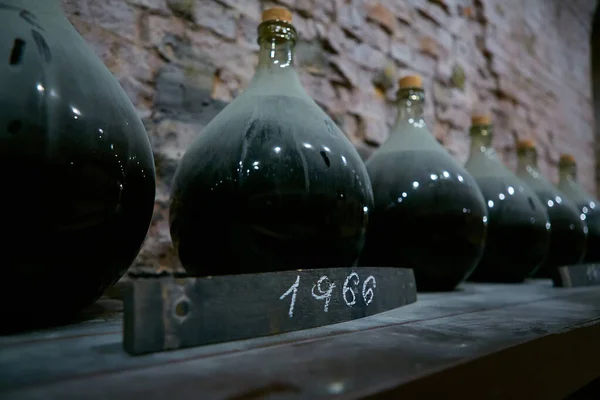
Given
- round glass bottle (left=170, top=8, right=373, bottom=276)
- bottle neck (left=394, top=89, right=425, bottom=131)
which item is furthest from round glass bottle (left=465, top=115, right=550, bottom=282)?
round glass bottle (left=170, top=8, right=373, bottom=276)

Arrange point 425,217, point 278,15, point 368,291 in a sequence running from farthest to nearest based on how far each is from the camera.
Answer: point 425,217 → point 278,15 → point 368,291

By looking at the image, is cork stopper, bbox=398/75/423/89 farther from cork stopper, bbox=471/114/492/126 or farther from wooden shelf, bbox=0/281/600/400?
wooden shelf, bbox=0/281/600/400

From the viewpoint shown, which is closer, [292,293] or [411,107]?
[292,293]

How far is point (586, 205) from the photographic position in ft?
5.12

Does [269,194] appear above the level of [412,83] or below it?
below

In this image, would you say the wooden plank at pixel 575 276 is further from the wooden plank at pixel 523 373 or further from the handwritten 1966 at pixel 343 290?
the handwritten 1966 at pixel 343 290

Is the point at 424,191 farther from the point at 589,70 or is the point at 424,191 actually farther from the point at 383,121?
the point at 589,70

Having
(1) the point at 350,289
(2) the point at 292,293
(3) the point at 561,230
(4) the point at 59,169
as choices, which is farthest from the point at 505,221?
(4) the point at 59,169

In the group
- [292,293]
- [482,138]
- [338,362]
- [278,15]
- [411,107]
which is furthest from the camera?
[482,138]

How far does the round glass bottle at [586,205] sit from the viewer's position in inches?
60.3

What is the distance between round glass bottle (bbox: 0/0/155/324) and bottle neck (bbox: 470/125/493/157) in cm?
93

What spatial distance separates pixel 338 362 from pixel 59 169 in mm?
301

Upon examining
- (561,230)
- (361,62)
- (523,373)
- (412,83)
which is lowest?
(523,373)

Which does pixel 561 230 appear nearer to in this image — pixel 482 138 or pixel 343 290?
pixel 482 138
